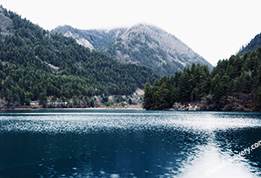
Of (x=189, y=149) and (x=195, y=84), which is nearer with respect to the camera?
(x=189, y=149)

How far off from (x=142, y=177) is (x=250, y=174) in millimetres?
13000

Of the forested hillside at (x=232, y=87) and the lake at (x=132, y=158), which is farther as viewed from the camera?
the forested hillside at (x=232, y=87)

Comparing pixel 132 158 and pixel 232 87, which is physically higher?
pixel 232 87

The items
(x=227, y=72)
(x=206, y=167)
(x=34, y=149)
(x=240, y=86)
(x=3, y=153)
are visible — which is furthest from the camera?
(x=227, y=72)

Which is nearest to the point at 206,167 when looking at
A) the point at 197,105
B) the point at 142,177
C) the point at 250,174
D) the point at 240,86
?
the point at 250,174

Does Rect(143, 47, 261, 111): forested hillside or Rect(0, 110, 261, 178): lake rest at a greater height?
Rect(143, 47, 261, 111): forested hillside

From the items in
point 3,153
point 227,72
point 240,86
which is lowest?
point 3,153

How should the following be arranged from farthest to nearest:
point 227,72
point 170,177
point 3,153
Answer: point 227,72, point 3,153, point 170,177

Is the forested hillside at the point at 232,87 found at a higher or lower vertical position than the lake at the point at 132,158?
higher

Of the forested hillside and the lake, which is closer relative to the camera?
the lake

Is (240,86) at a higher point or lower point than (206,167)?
higher

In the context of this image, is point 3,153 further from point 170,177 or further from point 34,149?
point 170,177

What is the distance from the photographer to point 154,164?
3300 cm

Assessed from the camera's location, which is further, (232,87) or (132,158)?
(232,87)
